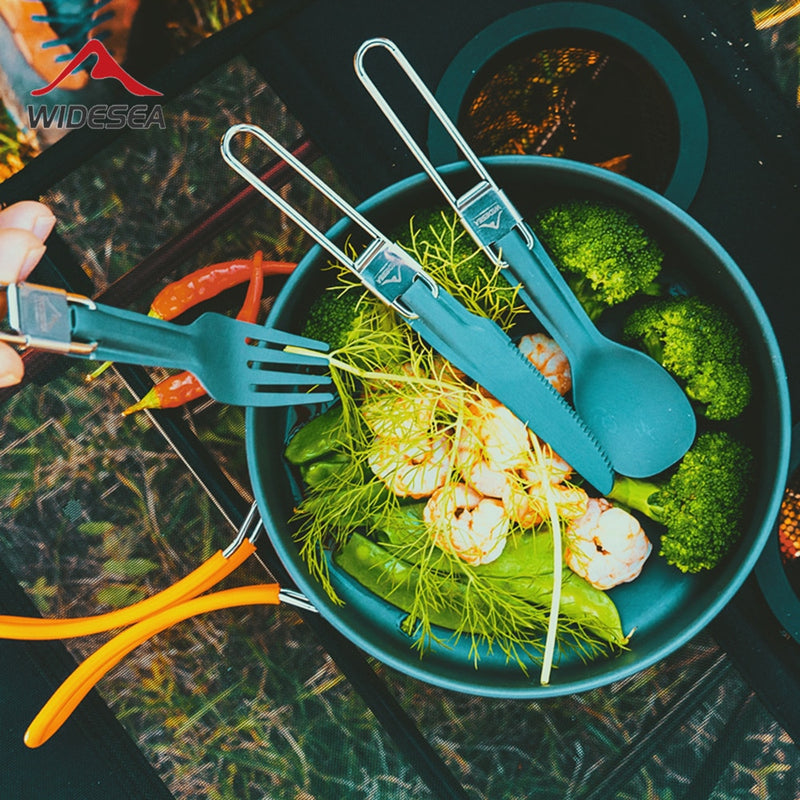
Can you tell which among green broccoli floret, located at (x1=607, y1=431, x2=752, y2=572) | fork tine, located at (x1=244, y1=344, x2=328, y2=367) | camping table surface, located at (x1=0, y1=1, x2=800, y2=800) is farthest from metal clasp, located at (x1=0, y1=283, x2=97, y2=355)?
green broccoli floret, located at (x1=607, y1=431, x2=752, y2=572)

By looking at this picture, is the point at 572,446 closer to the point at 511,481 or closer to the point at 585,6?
the point at 511,481

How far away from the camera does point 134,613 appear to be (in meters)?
0.91

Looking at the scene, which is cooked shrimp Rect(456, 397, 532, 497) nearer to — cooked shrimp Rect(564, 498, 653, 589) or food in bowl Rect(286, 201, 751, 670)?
food in bowl Rect(286, 201, 751, 670)

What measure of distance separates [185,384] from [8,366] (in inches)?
8.1

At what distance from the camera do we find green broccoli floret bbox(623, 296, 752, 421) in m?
0.79

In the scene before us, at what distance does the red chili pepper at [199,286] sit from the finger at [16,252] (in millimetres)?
166

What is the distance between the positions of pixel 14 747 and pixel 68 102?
0.92 metres

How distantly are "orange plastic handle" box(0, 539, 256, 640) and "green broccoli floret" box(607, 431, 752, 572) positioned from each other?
497 millimetres

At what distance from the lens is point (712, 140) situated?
88 centimetres

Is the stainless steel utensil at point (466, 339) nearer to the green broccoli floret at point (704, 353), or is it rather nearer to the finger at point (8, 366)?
the green broccoli floret at point (704, 353)

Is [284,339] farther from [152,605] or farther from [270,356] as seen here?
[152,605]

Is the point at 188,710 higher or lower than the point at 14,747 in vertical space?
lower

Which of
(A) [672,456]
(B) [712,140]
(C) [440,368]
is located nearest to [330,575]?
(C) [440,368]

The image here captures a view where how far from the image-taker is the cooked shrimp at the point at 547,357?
84 cm
